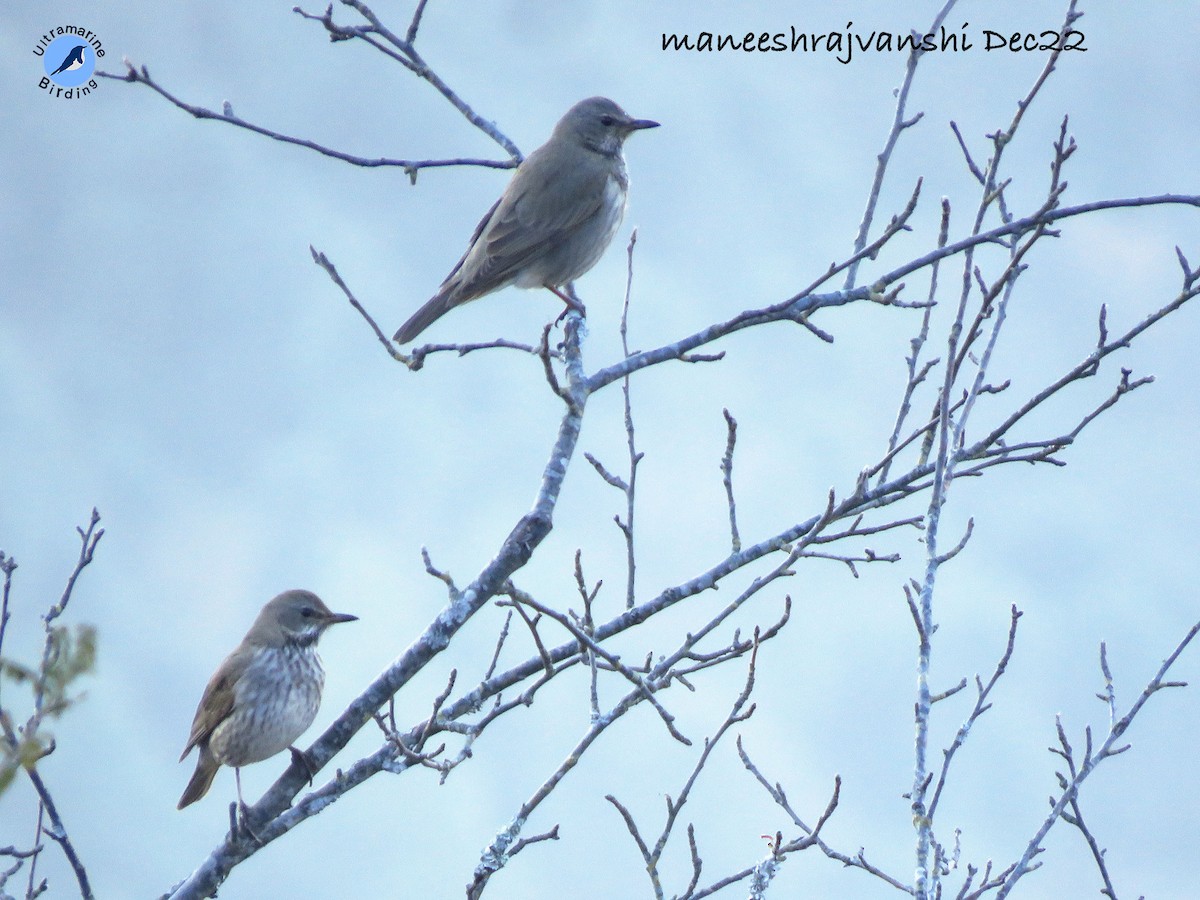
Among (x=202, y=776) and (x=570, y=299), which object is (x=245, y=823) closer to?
(x=202, y=776)

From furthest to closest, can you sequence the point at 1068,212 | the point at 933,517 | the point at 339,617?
the point at 339,617
the point at 1068,212
the point at 933,517

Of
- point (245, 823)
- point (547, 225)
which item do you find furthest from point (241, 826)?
point (547, 225)

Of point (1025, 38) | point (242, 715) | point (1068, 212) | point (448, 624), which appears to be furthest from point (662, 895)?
point (1025, 38)

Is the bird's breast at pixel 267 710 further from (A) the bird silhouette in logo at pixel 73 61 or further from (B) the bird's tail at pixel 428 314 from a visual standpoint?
(A) the bird silhouette in logo at pixel 73 61

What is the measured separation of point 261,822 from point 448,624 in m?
0.99

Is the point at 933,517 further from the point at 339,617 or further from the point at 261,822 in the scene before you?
the point at 339,617

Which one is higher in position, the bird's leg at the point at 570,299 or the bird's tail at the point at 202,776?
the bird's leg at the point at 570,299

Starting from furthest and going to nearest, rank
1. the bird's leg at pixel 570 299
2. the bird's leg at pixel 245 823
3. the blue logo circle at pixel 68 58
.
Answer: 1. the blue logo circle at pixel 68 58
2. the bird's leg at pixel 570 299
3. the bird's leg at pixel 245 823

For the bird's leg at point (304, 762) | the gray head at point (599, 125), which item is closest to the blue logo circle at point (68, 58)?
the gray head at point (599, 125)

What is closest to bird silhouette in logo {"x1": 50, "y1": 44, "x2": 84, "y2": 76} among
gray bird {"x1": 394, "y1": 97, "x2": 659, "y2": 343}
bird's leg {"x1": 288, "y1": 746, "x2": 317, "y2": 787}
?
gray bird {"x1": 394, "y1": 97, "x2": 659, "y2": 343}

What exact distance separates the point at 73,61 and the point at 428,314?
5.52 meters

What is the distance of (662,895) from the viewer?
13.4 ft

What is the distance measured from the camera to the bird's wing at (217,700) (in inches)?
252

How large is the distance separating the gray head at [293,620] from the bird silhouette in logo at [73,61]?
4546mm
